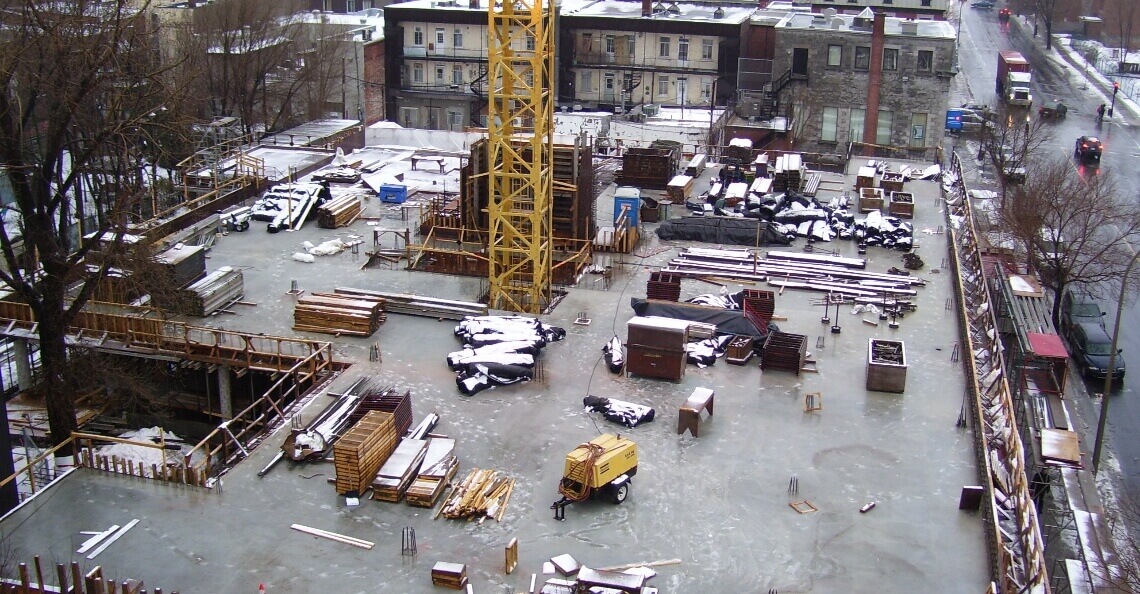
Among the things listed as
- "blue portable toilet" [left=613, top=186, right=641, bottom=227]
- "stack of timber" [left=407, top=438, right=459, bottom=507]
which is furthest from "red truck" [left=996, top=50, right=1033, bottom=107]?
"stack of timber" [left=407, top=438, right=459, bottom=507]

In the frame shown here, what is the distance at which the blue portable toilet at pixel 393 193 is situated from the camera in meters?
42.4

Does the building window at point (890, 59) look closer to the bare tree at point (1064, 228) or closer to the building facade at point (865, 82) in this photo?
the building facade at point (865, 82)

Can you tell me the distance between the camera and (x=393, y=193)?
42500 mm

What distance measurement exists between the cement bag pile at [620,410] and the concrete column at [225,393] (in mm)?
9881

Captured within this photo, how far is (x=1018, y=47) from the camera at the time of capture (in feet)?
324

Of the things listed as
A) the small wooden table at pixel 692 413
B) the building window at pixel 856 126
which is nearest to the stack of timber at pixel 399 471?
the small wooden table at pixel 692 413

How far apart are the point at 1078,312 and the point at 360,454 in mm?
29822

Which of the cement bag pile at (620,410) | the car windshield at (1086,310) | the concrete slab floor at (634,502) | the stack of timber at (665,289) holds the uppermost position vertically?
the stack of timber at (665,289)

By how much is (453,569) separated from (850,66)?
161ft

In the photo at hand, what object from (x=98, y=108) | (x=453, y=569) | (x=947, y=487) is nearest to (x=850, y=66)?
(x=98, y=108)

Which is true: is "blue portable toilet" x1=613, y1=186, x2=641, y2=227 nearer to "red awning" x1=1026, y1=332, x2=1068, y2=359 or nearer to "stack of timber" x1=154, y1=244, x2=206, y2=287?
"red awning" x1=1026, y1=332, x2=1068, y2=359

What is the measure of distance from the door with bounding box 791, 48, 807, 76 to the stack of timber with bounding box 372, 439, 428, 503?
44863 millimetres

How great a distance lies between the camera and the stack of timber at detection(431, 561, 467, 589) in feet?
61.3

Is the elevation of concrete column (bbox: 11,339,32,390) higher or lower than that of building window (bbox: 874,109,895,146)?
lower
